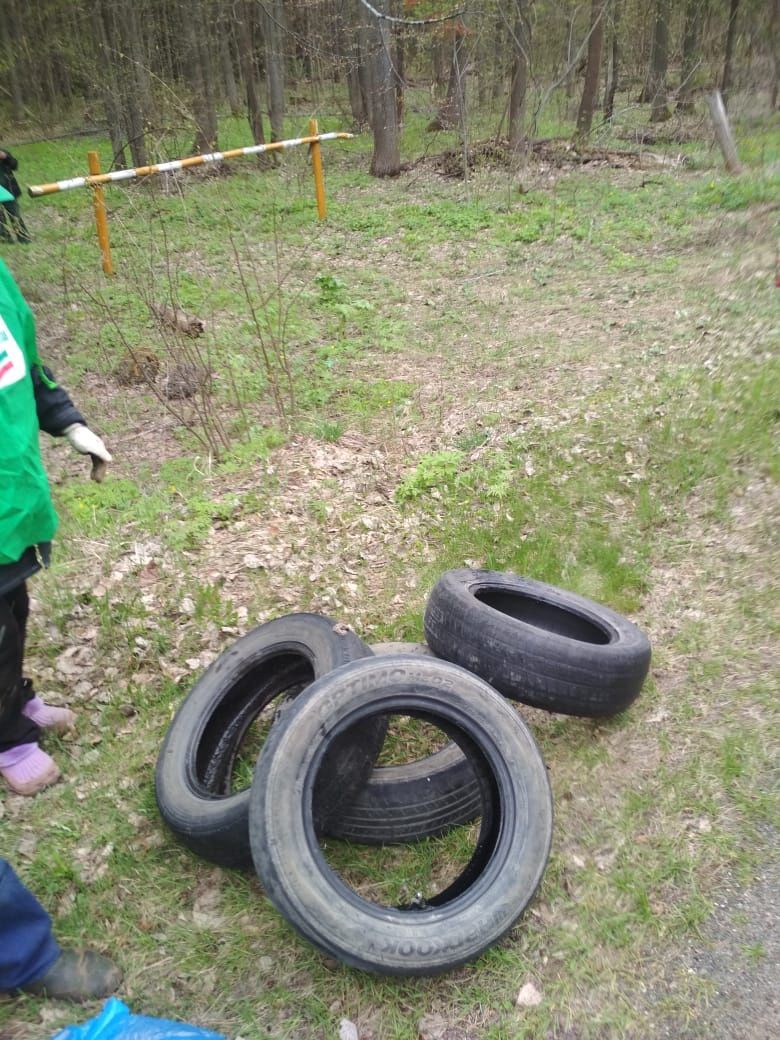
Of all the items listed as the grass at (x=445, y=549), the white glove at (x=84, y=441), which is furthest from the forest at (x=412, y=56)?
the white glove at (x=84, y=441)

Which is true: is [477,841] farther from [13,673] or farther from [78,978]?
[13,673]

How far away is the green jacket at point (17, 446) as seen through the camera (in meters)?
2.66

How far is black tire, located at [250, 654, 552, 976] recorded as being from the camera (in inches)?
89.8

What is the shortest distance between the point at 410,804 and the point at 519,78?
1376cm

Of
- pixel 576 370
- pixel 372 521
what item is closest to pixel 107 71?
pixel 576 370

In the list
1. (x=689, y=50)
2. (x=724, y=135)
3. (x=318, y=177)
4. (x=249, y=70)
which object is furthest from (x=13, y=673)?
(x=689, y=50)

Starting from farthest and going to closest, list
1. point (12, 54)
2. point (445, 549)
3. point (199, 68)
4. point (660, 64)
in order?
point (660, 64)
point (12, 54)
point (199, 68)
point (445, 549)

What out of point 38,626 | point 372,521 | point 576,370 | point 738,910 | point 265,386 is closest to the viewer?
point 738,910

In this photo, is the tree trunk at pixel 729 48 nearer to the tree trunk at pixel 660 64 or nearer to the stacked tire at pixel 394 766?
the tree trunk at pixel 660 64

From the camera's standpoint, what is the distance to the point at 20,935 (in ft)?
7.52

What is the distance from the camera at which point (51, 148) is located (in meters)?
19.8

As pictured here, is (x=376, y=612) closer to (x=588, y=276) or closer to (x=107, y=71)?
(x=588, y=276)

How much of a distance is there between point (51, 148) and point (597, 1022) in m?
22.8

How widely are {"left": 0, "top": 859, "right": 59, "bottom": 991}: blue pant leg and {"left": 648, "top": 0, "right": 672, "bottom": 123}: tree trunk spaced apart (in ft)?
61.2
